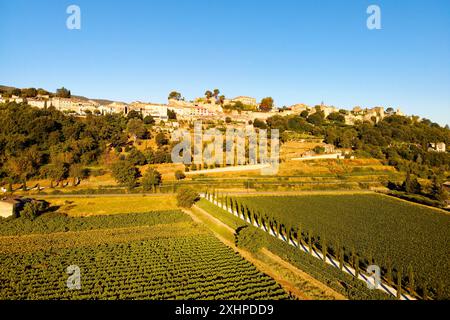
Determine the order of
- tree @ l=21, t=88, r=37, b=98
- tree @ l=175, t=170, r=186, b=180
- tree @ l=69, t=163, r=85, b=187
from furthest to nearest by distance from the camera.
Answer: tree @ l=21, t=88, r=37, b=98 → tree @ l=175, t=170, r=186, b=180 → tree @ l=69, t=163, r=85, b=187

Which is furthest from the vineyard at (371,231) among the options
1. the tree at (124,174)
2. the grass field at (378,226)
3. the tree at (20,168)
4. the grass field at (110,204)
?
the tree at (20,168)

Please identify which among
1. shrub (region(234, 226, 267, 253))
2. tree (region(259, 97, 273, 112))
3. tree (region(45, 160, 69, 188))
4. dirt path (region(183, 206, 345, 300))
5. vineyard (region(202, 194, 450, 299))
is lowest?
dirt path (region(183, 206, 345, 300))

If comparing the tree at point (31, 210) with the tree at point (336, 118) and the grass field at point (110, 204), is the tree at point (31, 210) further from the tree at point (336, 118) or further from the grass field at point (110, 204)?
Answer: the tree at point (336, 118)

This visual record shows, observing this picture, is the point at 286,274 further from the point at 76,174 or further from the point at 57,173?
the point at 57,173

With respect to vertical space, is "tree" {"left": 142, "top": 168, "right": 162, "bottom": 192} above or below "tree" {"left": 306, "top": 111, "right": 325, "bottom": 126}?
below

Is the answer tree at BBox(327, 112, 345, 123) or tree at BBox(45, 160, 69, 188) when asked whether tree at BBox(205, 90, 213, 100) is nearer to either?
tree at BBox(327, 112, 345, 123)

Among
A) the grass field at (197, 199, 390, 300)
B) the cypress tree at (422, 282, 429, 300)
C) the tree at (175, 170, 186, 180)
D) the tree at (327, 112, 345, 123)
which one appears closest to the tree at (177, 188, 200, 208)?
the tree at (175, 170, 186, 180)
